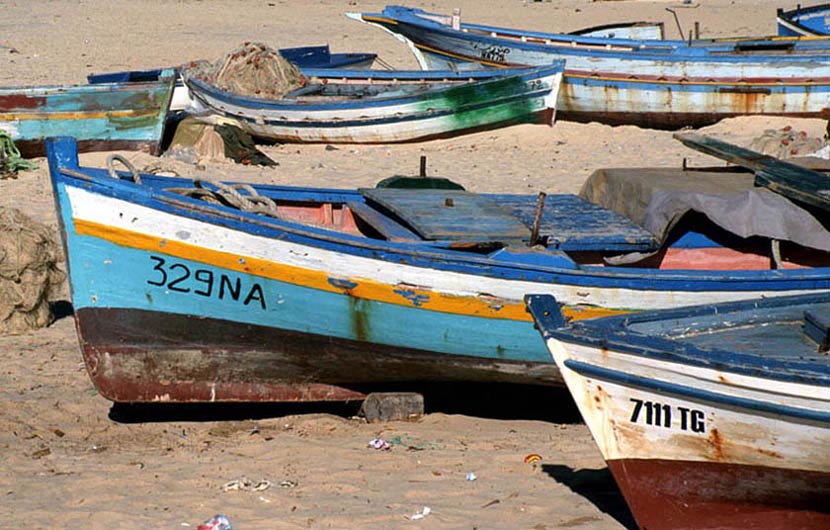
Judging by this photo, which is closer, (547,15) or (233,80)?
(233,80)

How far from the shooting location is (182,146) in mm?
15258

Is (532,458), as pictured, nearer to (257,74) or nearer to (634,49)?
(257,74)

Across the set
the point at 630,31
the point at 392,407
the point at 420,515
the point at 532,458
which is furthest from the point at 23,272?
the point at 630,31

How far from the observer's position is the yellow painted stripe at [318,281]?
7.38 meters

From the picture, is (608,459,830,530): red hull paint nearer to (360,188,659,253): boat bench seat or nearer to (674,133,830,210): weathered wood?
(360,188,659,253): boat bench seat

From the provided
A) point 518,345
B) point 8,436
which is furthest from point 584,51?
point 8,436

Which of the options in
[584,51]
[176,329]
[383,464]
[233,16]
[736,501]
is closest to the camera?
[736,501]

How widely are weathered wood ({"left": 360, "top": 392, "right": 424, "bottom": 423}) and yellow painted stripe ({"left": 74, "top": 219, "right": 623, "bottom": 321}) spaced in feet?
2.32

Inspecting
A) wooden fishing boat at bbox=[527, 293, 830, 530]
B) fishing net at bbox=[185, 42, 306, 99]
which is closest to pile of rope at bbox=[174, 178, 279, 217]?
wooden fishing boat at bbox=[527, 293, 830, 530]

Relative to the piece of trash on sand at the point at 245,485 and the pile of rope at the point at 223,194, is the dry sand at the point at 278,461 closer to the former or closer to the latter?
the piece of trash on sand at the point at 245,485

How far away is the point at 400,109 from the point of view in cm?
1638

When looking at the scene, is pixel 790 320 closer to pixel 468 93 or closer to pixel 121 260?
pixel 121 260

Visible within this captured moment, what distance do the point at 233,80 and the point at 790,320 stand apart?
39.0ft

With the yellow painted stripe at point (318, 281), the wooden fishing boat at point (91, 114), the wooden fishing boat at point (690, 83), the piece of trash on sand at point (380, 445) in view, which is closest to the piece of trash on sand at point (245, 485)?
the piece of trash on sand at point (380, 445)
